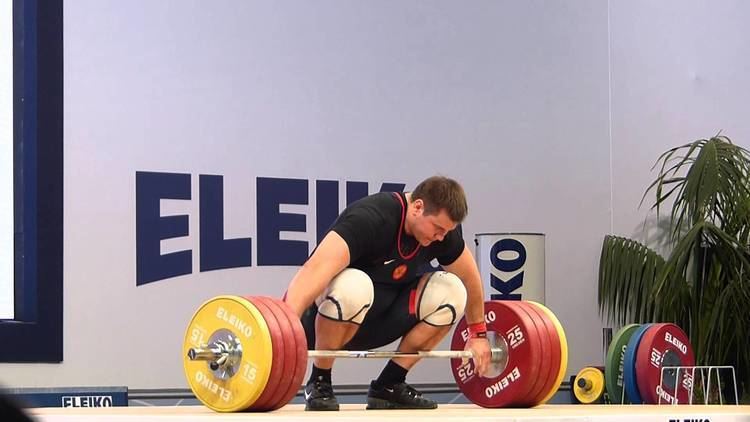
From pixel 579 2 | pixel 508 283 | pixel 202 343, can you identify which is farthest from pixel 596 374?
pixel 202 343

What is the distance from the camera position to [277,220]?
14.8 feet

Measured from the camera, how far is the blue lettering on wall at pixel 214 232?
434 cm

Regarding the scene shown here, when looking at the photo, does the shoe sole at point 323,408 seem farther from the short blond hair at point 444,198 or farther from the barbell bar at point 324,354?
the short blond hair at point 444,198

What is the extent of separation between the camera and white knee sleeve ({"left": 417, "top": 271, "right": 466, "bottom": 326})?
8.89ft

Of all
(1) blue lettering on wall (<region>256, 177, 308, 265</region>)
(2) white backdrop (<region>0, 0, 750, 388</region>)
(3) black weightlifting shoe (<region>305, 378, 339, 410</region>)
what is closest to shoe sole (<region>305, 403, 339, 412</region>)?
(3) black weightlifting shoe (<region>305, 378, 339, 410</region>)

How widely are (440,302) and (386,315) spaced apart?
0.48 ft

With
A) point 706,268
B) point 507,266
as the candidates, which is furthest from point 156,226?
point 706,268

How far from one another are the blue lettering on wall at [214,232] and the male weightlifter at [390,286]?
1566 millimetres

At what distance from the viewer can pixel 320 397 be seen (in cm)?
271

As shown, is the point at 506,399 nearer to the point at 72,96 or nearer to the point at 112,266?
the point at 112,266

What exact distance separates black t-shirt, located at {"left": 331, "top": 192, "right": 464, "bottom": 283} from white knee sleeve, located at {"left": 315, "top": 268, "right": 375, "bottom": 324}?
52 mm

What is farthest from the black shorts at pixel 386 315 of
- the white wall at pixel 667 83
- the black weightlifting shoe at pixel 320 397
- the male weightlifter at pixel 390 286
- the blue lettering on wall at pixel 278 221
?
the white wall at pixel 667 83

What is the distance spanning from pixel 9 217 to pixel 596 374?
2.48 metres

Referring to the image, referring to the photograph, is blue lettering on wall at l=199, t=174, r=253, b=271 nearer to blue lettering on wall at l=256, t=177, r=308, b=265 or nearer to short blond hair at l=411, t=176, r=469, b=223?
blue lettering on wall at l=256, t=177, r=308, b=265
